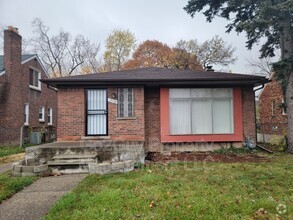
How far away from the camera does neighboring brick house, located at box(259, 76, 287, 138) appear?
17.8m

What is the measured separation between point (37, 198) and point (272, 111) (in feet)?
67.1

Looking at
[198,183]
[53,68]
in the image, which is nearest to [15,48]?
[198,183]

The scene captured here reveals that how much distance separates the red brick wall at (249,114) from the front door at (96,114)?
604 centimetres

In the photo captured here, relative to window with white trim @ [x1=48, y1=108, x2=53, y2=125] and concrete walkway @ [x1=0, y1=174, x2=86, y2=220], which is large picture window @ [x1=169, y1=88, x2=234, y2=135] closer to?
concrete walkway @ [x1=0, y1=174, x2=86, y2=220]

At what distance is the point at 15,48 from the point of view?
14.5 metres

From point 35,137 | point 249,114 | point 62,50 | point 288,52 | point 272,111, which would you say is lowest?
point 35,137

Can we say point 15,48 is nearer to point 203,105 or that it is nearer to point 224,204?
point 203,105

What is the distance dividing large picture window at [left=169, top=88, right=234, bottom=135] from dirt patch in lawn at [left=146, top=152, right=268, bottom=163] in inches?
38.1

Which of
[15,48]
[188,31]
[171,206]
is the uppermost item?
[188,31]

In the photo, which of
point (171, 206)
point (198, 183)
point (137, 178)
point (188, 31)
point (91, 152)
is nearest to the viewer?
point (171, 206)

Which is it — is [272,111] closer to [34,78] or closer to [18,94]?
[34,78]

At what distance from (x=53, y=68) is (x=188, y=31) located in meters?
21.0

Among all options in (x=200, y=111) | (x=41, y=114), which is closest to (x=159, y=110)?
(x=200, y=111)

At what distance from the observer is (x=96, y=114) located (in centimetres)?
962
